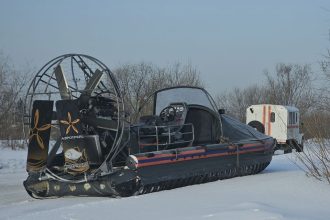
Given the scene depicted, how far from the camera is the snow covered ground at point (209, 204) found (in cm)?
659

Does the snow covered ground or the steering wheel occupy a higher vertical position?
the steering wheel

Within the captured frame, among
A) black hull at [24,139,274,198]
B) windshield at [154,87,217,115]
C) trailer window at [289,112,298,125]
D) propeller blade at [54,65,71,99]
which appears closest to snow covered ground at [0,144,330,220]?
black hull at [24,139,274,198]

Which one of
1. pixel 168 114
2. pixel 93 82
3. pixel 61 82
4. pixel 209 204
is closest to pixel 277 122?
pixel 168 114

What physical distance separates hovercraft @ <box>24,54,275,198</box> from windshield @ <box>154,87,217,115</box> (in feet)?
2.87

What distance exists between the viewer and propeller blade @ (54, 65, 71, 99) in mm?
9188

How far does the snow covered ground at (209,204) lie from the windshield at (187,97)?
2.11 meters

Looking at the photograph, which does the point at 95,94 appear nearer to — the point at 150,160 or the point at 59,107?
the point at 59,107

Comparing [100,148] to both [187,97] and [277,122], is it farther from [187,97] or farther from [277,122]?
[277,122]

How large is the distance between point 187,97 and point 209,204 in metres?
4.39

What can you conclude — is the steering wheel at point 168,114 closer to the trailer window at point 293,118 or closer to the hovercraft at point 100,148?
the hovercraft at point 100,148

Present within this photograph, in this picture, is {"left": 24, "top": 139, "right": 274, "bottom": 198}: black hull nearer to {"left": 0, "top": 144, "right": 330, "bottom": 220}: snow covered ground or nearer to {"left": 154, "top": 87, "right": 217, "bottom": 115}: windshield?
{"left": 0, "top": 144, "right": 330, "bottom": 220}: snow covered ground

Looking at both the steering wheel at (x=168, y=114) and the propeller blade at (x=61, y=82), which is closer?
the propeller blade at (x=61, y=82)

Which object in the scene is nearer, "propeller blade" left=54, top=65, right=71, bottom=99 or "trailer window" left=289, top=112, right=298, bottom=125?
"propeller blade" left=54, top=65, right=71, bottom=99

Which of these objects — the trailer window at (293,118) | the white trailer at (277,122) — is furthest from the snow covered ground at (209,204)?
the trailer window at (293,118)
